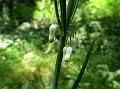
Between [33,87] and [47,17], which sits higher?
[33,87]

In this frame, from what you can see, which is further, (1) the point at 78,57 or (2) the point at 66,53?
(1) the point at 78,57

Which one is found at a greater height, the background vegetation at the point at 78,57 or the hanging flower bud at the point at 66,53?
the hanging flower bud at the point at 66,53

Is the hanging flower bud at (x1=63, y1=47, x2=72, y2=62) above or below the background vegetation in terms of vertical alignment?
above

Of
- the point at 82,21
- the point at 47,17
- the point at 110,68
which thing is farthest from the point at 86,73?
the point at 47,17

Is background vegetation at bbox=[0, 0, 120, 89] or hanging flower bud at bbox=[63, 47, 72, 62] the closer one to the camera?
hanging flower bud at bbox=[63, 47, 72, 62]

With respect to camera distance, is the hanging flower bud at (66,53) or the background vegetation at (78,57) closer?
the hanging flower bud at (66,53)

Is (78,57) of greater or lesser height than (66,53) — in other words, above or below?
below

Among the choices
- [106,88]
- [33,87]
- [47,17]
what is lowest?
[47,17]

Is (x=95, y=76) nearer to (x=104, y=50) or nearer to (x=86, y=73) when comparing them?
(x=86, y=73)

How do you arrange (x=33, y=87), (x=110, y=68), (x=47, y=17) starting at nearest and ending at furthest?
(x=33, y=87)
(x=110, y=68)
(x=47, y=17)

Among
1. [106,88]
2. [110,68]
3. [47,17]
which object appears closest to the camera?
[106,88]

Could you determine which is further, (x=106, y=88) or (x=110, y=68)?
(x=110, y=68)
